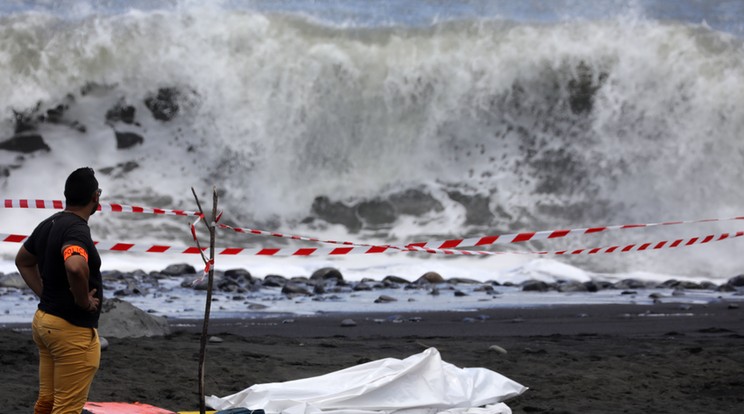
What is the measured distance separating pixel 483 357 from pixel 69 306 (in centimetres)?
508

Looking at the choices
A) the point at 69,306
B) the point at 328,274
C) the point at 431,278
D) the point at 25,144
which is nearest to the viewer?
the point at 69,306

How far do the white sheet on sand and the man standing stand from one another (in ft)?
5.57

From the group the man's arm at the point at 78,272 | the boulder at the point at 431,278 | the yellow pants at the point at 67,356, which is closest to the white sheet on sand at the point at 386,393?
the yellow pants at the point at 67,356

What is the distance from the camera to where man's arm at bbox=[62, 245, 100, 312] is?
3969 millimetres

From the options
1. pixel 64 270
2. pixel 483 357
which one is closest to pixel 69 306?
pixel 64 270

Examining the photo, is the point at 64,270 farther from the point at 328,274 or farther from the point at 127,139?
the point at 127,139

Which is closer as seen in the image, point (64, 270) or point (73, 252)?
point (73, 252)

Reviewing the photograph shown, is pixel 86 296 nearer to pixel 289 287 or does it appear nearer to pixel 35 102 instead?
pixel 289 287

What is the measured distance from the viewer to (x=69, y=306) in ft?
13.5

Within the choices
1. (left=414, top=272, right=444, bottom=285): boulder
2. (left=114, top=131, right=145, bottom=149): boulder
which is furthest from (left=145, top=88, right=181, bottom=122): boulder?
(left=414, top=272, right=444, bottom=285): boulder

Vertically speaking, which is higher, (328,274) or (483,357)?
(328,274)

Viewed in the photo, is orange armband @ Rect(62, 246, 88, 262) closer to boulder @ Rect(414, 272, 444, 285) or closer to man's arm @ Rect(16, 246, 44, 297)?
man's arm @ Rect(16, 246, 44, 297)

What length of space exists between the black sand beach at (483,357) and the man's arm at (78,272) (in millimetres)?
2189

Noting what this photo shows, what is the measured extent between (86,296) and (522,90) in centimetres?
2786
